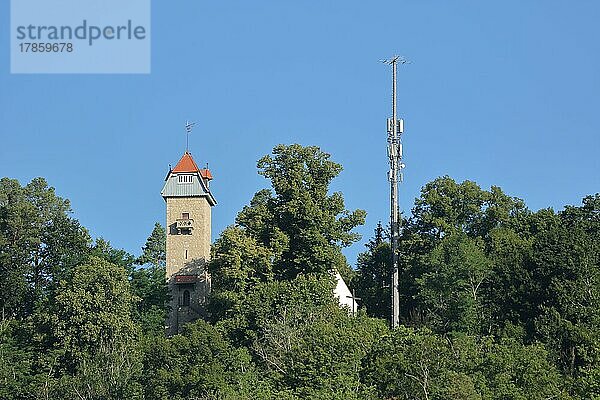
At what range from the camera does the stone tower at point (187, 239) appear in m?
61.7

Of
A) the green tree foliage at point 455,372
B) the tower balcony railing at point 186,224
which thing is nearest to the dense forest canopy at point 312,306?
the green tree foliage at point 455,372

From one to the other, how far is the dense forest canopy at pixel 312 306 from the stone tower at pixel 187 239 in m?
1.54

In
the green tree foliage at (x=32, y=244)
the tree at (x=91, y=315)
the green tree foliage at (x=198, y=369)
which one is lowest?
the green tree foliage at (x=198, y=369)

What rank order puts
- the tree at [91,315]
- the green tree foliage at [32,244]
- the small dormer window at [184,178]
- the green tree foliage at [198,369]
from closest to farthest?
the green tree foliage at [198,369] < the tree at [91,315] < the green tree foliage at [32,244] < the small dormer window at [184,178]

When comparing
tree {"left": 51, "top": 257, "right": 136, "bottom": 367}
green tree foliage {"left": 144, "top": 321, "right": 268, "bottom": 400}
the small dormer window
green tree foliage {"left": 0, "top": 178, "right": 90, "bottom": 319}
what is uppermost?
the small dormer window

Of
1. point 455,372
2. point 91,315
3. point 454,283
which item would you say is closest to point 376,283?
point 454,283

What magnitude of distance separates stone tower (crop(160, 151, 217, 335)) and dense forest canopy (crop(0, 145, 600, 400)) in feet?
5.06

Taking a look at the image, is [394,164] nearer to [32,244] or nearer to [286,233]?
[286,233]

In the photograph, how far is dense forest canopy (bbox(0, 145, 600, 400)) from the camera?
4228 centimetres

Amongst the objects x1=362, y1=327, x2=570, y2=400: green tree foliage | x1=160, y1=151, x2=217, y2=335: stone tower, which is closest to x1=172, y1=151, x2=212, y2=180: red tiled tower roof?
x1=160, y1=151, x2=217, y2=335: stone tower

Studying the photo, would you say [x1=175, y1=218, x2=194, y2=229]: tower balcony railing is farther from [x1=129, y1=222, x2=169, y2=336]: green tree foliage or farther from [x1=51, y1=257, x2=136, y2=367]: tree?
[x1=51, y1=257, x2=136, y2=367]: tree

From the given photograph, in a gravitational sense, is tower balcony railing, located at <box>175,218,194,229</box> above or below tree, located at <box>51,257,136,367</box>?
above

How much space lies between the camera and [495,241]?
59375 millimetres

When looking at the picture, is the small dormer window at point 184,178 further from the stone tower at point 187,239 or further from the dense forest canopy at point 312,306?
the dense forest canopy at point 312,306
